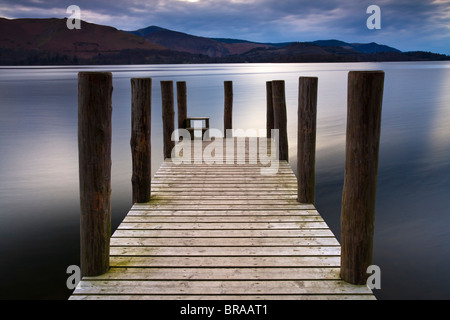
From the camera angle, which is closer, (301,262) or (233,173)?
(301,262)

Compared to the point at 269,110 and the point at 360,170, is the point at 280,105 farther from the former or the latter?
the point at 360,170

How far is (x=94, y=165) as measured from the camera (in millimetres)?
3379

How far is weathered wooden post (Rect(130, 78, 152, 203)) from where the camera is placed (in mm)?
5375

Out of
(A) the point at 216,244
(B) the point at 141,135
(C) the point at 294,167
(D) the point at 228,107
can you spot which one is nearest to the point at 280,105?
(B) the point at 141,135

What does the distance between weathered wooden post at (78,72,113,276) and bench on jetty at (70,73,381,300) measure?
0.04 ft

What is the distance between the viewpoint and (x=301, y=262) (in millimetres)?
3762

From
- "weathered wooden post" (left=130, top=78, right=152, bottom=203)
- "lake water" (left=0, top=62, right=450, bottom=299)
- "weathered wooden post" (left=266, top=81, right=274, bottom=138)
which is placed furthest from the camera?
"weathered wooden post" (left=266, top=81, right=274, bottom=138)

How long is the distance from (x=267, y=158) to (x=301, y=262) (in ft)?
15.7

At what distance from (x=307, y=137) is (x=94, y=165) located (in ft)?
10.2

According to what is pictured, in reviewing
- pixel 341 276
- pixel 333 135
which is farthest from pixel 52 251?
pixel 333 135

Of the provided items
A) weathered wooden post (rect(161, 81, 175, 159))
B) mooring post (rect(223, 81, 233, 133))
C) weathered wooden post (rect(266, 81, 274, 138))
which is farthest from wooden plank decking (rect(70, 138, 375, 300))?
mooring post (rect(223, 81, 233, 133))

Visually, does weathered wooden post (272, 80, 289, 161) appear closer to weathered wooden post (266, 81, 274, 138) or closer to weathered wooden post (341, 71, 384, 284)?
weathered wooden post (266, 81, 274, 138)
